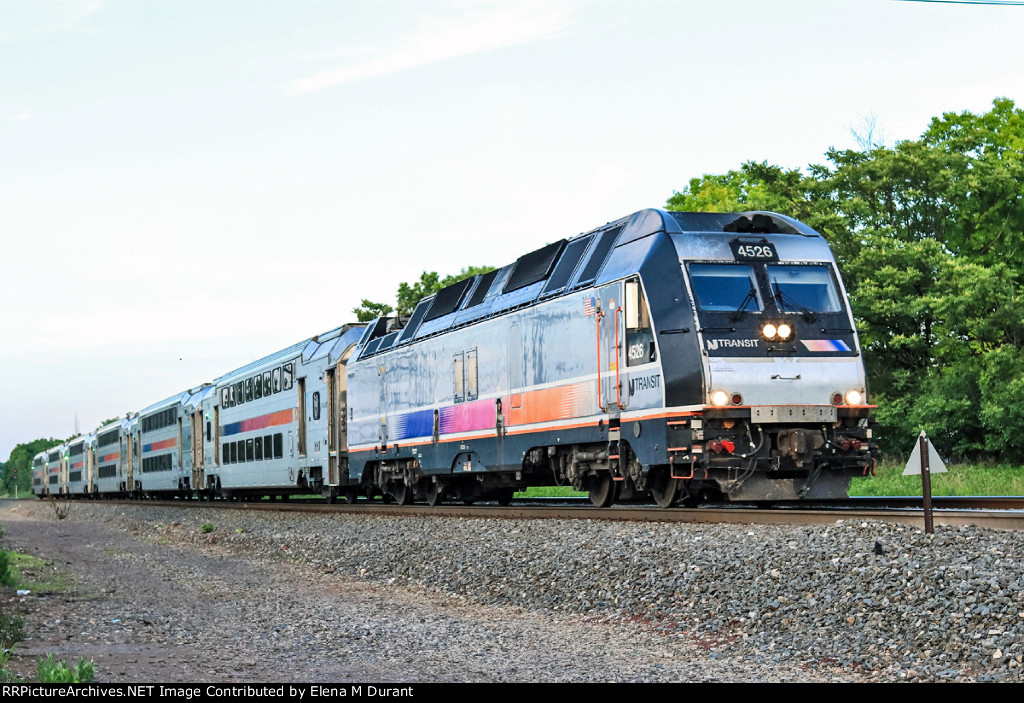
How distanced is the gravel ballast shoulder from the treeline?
64.6 ft

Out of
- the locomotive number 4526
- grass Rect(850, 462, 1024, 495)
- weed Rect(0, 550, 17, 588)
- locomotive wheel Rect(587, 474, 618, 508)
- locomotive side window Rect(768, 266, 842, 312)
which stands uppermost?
the locomotive number 4526

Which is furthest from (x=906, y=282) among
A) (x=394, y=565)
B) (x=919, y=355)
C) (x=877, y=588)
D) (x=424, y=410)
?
(x=877, y=588)

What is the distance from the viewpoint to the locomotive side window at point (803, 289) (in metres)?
14.8

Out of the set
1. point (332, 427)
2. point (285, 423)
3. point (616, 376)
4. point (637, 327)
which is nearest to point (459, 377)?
point (616, 376)

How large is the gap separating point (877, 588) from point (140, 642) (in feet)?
20.7

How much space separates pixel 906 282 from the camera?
108ft

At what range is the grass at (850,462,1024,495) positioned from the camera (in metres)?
20.6

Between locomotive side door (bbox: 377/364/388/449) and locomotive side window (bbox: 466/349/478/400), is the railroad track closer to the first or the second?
locomotive side window (bbox: 466/349/478/400)

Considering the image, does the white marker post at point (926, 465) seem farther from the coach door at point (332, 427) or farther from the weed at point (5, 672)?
the coach door at point (332, 427)

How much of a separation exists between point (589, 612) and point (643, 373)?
4.41m

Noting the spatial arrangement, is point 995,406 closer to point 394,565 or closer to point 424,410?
point 424,410

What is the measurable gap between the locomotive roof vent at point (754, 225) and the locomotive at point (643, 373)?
19 millimetres

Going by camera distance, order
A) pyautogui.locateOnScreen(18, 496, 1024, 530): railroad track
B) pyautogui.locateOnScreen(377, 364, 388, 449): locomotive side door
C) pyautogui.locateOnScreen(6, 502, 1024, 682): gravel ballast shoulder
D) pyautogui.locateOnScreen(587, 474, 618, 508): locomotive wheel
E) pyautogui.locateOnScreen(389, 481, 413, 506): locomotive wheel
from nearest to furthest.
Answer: pyautogui.locateOnScreen(6, 502, 1024, 682): gravel ballast shoulder, pyautogui.locateOnScreen(18, 496, 1024, 530): railroad track, pyautogui.locateOnScreen(587, 474, 618, 508): locomotive wheel, pyautogui.locateOnScreen(377, 364, 388, 449): locomotive side door, pyautogui.locateOnScreen(389, 481, 413, 506): locomotive wheel

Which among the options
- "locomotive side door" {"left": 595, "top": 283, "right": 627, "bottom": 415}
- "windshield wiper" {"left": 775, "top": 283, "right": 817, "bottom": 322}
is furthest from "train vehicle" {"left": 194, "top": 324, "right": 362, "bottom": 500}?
"windshield wiper" {"left": 775, "top": 283, "right": 817, "bottom": 322}
